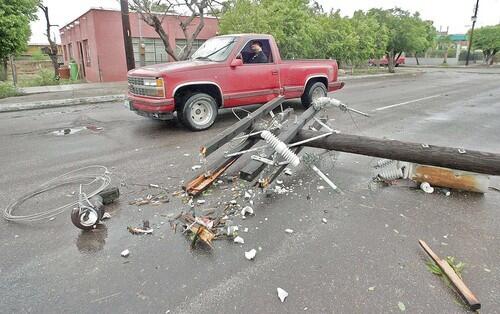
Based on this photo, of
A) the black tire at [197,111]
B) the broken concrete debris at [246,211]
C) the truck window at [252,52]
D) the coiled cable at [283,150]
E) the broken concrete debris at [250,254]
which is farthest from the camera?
the truck window at [252,52]

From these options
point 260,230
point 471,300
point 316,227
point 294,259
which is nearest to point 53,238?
point 260,230

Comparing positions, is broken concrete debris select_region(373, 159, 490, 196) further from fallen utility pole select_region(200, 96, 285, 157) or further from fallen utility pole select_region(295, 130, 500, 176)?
fallen utility pole select_region(200, 96, 285, 157)

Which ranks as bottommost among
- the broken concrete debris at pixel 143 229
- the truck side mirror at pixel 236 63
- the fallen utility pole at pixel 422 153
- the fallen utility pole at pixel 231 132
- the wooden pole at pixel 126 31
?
the broken concrete debris at pixel 143 229

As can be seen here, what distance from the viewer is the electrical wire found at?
3.91 m

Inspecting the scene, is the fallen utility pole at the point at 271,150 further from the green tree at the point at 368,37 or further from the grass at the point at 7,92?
the green tree at the point at 368,37

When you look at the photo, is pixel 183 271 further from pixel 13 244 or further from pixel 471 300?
pixel 471 300

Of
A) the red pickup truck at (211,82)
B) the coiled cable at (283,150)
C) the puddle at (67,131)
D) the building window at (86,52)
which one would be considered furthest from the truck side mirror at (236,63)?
the building window at (86,52)

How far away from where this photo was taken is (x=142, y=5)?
18344 millimetres

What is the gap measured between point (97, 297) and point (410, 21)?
32933 mm

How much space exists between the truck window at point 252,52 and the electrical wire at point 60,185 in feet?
15.2

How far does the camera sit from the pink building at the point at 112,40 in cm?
2316

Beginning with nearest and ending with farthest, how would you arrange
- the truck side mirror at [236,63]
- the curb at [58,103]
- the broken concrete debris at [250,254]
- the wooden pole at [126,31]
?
the broken concrete debris at [250,254], the truck side mirror at [236,63], the curb at [58,103], the wooden pole at [126,31]

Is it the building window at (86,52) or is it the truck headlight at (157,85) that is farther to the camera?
the building window at (86,52)

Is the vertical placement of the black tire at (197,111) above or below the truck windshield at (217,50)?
below
